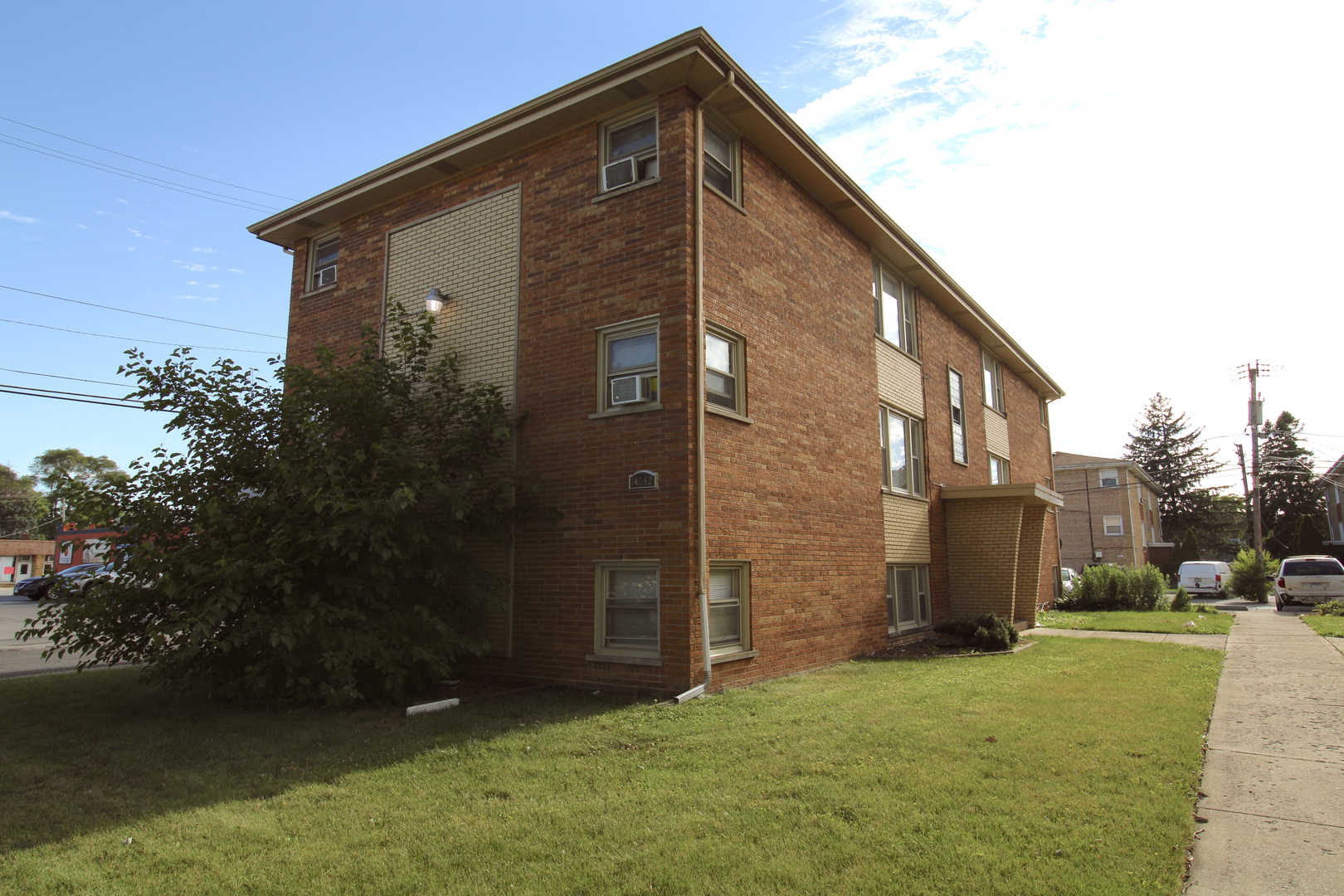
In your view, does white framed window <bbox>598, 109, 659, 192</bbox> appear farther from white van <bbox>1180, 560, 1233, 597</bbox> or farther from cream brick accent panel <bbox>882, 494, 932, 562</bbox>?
white van <bbox>1180, 560, 1233, 597</bbox>

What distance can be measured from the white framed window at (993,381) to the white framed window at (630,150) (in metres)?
14.3

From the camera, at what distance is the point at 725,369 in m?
10.6

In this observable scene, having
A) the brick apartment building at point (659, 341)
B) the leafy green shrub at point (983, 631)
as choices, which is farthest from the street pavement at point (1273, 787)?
the brick apartment building at point (659, 341)

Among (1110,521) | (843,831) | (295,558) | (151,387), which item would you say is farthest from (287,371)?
(1110,521)

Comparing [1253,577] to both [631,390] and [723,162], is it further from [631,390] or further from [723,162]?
[631,390]

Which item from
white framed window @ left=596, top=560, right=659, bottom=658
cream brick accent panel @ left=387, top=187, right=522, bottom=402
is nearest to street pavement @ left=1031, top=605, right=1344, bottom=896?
white framed window @ left=596, top=560, right=659, bottom=658

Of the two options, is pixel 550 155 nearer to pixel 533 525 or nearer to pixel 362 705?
pixel 533 525

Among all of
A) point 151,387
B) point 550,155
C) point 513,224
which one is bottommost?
point 151,387

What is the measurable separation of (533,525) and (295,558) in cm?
285

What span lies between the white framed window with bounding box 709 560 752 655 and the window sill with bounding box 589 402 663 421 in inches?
77.2

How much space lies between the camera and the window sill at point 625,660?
923 cm

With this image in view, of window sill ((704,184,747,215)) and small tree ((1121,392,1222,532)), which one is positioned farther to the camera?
small tree ((1121,392,1222,532))

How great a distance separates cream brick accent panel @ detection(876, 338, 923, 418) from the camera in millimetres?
15305

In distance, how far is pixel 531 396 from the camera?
1082cm
